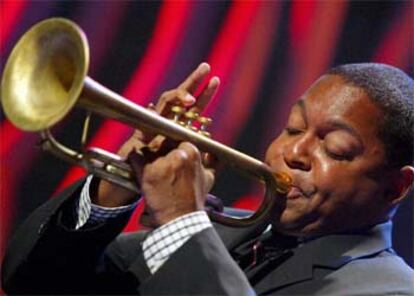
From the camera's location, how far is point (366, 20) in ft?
6.79

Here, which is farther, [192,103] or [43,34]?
[192,103]

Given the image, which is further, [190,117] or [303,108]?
[303,108]

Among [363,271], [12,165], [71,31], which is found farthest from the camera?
[12,165]

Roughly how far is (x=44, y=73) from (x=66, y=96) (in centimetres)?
10

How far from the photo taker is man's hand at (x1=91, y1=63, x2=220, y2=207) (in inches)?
53.8

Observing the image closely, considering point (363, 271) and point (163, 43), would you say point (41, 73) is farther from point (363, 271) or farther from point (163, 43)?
point (163, 43)

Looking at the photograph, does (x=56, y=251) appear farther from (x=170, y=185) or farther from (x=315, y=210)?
(x=315, y=210)

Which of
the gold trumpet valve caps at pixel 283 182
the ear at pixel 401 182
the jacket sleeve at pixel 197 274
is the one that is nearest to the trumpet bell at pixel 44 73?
the jacket sleeve at pixel 197 274

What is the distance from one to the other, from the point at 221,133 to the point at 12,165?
2.07 feet

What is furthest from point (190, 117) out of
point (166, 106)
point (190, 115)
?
point (166, 106)

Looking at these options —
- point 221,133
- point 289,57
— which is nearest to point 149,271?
point 221,133

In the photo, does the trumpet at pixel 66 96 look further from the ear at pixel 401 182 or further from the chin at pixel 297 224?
the ear at pixel 401 182

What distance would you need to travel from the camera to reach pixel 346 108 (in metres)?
1.39

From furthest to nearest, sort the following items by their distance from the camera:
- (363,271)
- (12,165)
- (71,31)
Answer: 1. (12,165)
2. (363,271)
3. (71,31)
